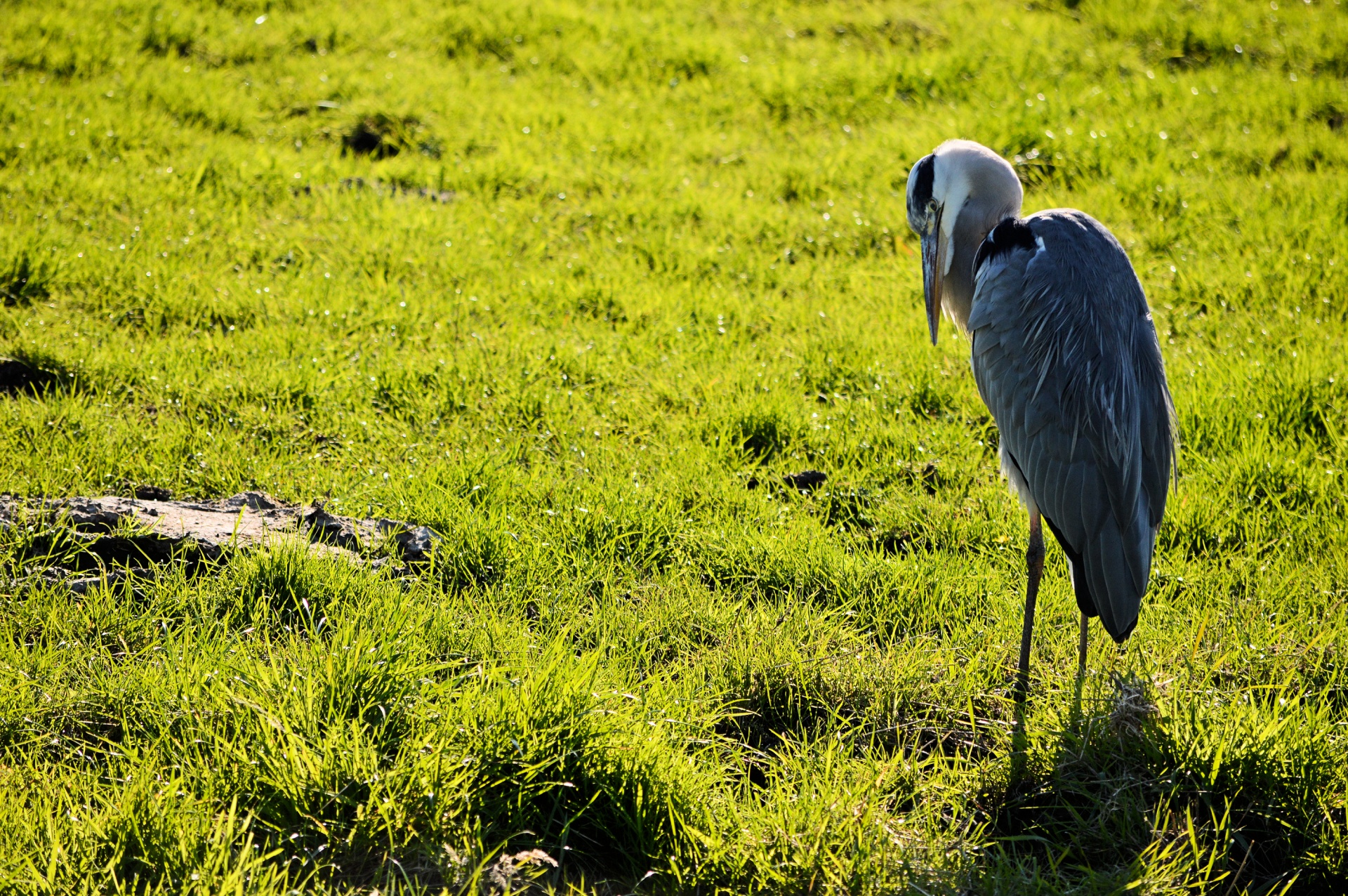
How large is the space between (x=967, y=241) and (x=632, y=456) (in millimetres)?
1579

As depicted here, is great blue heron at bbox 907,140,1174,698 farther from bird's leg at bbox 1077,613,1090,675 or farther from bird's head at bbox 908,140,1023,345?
bird's head at bbox 908,140,1023,345

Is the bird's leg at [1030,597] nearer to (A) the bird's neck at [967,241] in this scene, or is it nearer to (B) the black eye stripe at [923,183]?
(A) the bird's neck at [967,241]

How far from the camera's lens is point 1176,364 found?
504 cm

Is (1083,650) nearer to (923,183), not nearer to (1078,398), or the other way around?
(1078,398)

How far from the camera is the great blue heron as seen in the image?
3.26 m

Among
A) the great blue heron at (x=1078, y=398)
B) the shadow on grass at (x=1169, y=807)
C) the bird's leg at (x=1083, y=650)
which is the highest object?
the great blue heron at (x=1078, y=398)

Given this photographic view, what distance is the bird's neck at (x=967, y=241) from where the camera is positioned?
4008 millimetres

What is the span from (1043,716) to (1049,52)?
691 centimetres

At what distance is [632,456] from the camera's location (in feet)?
14.4

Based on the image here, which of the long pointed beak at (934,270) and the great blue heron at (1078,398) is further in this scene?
the long pointed beak at (934,270)

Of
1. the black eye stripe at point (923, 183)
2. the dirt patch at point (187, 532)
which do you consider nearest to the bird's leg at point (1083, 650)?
the black eye stripe at point (923, 183)

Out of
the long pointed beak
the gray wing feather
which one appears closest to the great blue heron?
the gray wing feather

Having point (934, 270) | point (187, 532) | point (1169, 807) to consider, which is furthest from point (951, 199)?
point (187, 532)

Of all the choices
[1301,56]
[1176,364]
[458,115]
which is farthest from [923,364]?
[1301,56]
